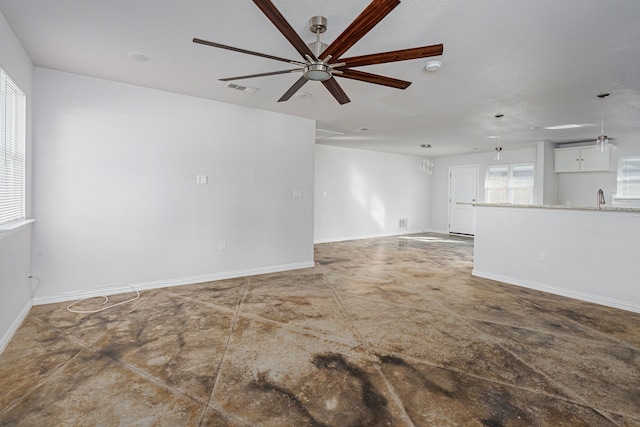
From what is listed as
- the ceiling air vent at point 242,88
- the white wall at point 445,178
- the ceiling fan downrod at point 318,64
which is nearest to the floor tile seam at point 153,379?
the ceiling fan downrod at point 318,64

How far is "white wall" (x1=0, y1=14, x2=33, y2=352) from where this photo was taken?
237 centimetres

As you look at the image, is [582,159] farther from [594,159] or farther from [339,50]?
[339,50]

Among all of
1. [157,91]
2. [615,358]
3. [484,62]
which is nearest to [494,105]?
[484,62]

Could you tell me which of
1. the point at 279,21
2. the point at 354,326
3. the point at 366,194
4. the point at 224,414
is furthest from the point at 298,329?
the point at 366,194

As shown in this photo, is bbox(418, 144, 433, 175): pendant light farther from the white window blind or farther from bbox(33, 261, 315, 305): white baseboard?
the white window blind

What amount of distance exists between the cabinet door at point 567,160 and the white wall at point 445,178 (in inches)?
43.2

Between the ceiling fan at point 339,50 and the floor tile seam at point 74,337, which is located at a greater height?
the ceiling fan at point 339,50

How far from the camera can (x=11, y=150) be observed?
2654 millimetres

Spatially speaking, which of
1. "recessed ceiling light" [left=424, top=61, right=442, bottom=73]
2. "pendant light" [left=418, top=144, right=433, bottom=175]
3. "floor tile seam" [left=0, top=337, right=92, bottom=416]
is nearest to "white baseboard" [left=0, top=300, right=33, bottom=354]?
"floor tile seam" [left=0, top=337, right=92, bottom=416]

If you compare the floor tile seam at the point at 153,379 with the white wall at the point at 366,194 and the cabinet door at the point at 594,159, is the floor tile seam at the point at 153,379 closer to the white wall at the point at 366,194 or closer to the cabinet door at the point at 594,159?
the white wall at the point at 366,194

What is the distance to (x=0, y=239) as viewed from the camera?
222 cm

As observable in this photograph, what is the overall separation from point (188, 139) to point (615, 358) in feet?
15.9

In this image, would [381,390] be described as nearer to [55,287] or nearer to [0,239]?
[0,239]

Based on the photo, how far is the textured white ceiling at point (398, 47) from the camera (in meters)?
2.14
